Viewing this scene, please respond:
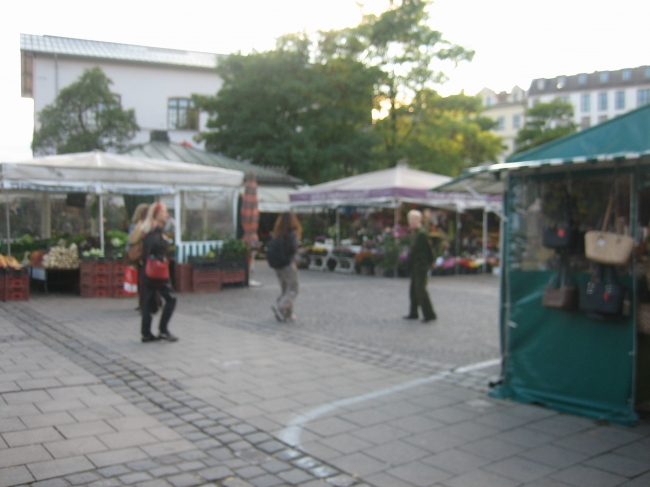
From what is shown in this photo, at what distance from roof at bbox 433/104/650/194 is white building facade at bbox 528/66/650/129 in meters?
0.14

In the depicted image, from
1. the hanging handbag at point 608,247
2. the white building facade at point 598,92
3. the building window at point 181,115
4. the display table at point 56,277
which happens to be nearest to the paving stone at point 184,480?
the hanging handbag at point 608,247

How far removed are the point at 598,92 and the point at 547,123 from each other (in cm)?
2607

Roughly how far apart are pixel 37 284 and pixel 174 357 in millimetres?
8077

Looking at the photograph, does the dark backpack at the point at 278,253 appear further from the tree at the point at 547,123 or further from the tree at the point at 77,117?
the tree at the point at 547,123

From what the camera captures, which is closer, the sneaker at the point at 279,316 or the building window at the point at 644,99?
the building window at the point at 644,99

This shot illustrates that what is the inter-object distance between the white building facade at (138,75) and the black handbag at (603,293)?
31307mm

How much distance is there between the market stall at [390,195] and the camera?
17.1m

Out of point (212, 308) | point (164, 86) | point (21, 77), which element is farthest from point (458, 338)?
point (21, 77)

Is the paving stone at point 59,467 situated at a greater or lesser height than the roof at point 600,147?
lesser

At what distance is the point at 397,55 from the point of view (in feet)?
92.9

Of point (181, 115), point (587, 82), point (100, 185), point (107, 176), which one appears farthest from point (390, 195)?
point (181, 115)

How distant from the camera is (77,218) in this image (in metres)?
15.8

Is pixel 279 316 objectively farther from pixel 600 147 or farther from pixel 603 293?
pixel 600 147

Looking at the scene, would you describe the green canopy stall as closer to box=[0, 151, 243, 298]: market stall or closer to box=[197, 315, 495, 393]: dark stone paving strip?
box=[197, 315, 495, 393]: dark stone paving strip
